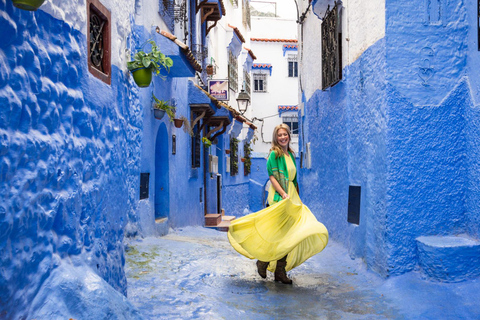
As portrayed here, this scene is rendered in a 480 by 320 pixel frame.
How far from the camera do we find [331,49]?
8.61m

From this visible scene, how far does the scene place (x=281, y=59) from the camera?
1184 inches

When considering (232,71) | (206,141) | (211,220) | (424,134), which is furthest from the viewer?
(232,71)

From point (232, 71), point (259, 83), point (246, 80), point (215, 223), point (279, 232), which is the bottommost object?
point (215, 223)

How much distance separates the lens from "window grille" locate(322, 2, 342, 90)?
798 cm

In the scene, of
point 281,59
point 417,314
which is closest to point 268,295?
point 417,314

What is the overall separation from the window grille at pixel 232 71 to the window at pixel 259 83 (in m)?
6.13

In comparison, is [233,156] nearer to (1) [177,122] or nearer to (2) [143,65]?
(1) [177,122]

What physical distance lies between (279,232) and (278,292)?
67cm

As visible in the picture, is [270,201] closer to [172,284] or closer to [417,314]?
[172,284]

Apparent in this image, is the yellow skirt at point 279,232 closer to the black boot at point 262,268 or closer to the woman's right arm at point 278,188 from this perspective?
the woman's right arm at point 278,188

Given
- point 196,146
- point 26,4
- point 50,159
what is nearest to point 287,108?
point 196,146

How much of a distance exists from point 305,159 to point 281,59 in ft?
63.5

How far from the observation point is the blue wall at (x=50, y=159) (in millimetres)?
2719

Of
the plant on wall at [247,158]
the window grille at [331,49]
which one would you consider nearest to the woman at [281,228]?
the window grille at [331,49]
